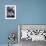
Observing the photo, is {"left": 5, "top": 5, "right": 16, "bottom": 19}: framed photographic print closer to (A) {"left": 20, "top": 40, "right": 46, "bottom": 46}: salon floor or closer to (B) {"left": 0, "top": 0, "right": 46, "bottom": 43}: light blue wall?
(B) {"left": 0, "top": 0, "right": 46, "bottom": 43}: light blue wall

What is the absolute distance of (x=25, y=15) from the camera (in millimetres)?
3455

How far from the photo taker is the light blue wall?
3445 mm

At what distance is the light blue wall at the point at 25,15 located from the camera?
3.45 m

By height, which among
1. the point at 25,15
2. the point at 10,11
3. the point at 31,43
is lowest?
the point at 31,43

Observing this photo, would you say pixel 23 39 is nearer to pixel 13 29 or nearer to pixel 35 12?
pixel 13 29

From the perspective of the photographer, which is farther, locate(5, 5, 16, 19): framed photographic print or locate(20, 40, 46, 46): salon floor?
locate(5, 5, 16, 19): framed photographic print

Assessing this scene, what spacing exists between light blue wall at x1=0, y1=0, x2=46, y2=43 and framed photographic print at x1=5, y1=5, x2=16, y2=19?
0.08m

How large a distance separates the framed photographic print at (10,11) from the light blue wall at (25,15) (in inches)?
3.1

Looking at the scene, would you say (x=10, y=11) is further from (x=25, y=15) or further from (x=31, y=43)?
(x=31, y=43)

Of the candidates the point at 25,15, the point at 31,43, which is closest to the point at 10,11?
the point at 25,15

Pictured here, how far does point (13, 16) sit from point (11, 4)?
325 mm

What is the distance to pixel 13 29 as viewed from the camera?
345 cm

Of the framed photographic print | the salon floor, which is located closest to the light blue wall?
the framed photographic print

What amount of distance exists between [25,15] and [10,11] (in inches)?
16.4
